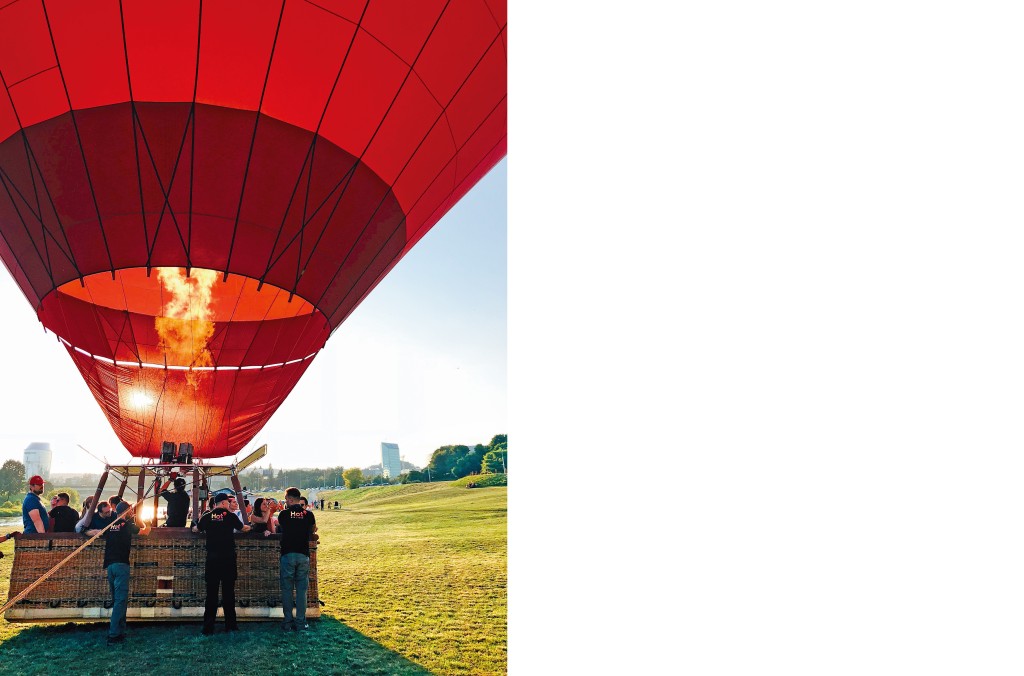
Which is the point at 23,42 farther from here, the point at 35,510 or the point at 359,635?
the point at 359,635

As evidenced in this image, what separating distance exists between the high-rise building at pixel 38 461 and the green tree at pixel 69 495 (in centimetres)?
9

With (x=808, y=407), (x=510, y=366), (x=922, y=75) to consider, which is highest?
(x=922, y=75)

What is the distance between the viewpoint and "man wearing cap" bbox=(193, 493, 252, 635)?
2.36 metres

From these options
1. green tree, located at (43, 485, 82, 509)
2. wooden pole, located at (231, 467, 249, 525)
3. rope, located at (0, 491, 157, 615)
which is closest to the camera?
rope, located at (0, 491, 157, 615)

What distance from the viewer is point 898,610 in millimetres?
686

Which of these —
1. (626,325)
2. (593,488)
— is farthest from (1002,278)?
(593,488)

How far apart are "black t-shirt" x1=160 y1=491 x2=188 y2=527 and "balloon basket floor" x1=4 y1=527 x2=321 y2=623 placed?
1016mm

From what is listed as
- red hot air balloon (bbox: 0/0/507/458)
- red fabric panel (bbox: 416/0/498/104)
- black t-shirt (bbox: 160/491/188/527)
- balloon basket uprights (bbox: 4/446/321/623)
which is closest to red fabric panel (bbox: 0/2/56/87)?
red hot air balloon (bbox: 0/0/507/458)

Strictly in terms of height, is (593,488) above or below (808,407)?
below

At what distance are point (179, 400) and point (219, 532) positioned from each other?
42.4 inches

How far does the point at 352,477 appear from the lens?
650 centimetres

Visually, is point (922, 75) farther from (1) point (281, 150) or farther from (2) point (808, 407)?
(1) point (281, 150)

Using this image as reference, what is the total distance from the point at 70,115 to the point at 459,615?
8.00 feet

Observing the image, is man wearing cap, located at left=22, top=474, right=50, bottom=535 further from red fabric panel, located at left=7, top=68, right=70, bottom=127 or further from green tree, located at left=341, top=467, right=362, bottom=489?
green tree, located at left=341, top=467, right=362, bottom=489
